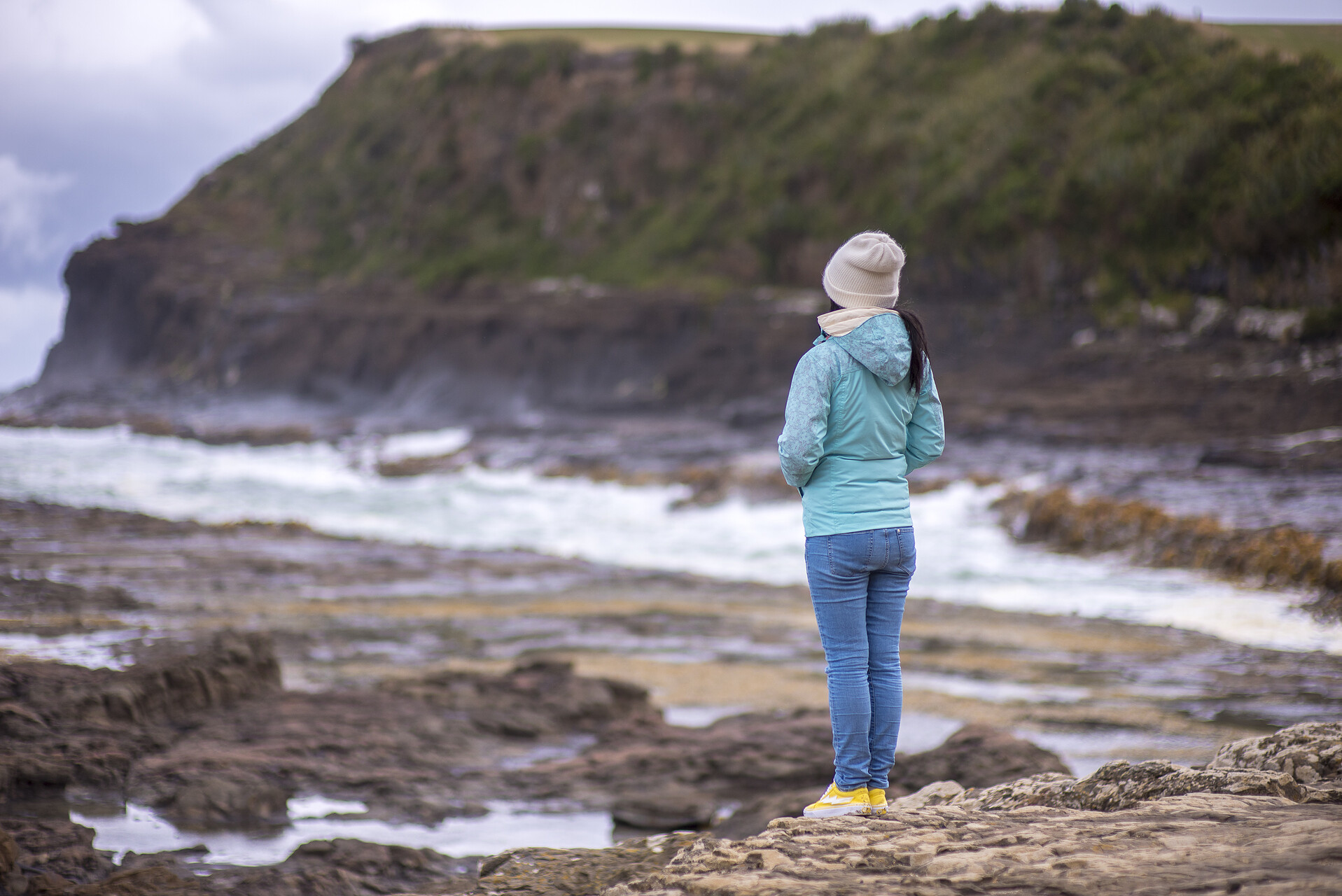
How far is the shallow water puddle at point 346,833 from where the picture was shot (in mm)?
4117

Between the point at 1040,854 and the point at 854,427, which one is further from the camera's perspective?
the point at 854,427

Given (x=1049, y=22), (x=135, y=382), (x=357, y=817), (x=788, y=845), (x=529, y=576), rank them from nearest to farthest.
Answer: (x=788, y=845)
(x=357, y=817)
(x=529, y=576)
(x=1049, y=22)
(x=135, y=382)

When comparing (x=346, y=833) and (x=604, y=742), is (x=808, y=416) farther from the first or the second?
(x=604, y=742)

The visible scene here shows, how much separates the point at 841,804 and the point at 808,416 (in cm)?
114

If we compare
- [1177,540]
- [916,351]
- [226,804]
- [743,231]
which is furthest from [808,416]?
[743,231]

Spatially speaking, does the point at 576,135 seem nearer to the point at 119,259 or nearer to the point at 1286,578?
the point at 119,259

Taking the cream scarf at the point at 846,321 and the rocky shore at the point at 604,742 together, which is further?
the cream scarf at the point at 846,321

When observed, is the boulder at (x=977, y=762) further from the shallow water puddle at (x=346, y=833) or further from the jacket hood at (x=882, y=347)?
the jacket hood at (x=882, y=347)

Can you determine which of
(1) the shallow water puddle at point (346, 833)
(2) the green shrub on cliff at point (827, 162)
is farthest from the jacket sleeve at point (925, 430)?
(2) the green shrub on cliff at point (827, 162)

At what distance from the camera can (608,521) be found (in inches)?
766

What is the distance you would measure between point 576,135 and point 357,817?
39686mm

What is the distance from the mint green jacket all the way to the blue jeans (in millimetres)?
60

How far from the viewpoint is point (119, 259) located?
5081 centimetres

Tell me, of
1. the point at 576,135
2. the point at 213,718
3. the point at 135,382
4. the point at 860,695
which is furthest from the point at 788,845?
the point at 135,382
